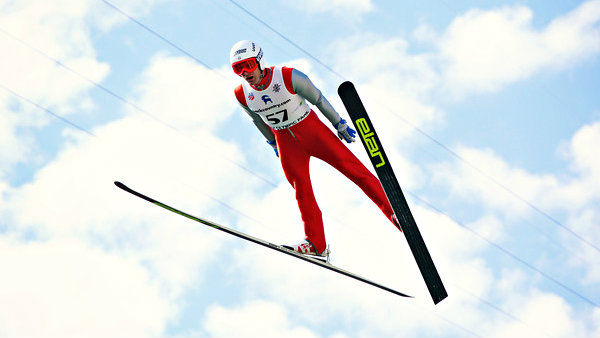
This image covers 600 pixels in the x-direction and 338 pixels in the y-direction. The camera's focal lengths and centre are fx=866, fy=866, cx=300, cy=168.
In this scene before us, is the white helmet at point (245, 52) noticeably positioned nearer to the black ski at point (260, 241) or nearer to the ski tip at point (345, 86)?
the ski tip at point (345, 86)

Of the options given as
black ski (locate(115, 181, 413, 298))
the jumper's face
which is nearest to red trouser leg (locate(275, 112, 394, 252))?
black ski (locate(115, 181, 413, 298))

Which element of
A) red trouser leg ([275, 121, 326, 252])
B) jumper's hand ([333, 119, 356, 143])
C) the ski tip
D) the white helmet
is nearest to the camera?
the white helmet

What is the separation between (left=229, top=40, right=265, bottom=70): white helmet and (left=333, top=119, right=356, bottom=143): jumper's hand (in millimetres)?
1235

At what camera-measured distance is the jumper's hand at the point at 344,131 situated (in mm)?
10898

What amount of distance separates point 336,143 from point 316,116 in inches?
16.8

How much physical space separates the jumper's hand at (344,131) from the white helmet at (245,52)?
1.24m

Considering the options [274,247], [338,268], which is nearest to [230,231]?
[274,247]

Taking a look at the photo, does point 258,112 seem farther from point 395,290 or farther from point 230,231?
point 395,290

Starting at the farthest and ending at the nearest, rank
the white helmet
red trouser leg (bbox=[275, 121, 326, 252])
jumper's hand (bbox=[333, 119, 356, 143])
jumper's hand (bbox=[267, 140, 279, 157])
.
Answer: jumper's hand (bbox=[267, 140, 279, 157]) < red trouser leg (bbox=[275, 121, 326, 252]) < jumper's hand (bbox=[333, 119, 356, 143]) < the white helmet

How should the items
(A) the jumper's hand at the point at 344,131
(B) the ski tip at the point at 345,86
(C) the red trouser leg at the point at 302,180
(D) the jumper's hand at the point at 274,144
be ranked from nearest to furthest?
(B) the ski tip at the point at 345,86
(A) the jumper's hand at the point at 344,131
(C) the red trouser leg at the point at 302,180
(D) the jumper's hand at the point at 274,144

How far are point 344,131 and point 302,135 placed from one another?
0.53 meters

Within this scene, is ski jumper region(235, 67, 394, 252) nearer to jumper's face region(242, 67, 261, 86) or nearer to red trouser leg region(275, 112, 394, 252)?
red trouser leg region(275, 112, 394, 252)

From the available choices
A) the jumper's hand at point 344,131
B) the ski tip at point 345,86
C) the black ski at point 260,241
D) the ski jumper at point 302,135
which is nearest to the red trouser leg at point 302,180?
the ski jumper at point 302,135

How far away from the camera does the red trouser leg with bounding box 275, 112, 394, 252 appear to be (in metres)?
10.9
